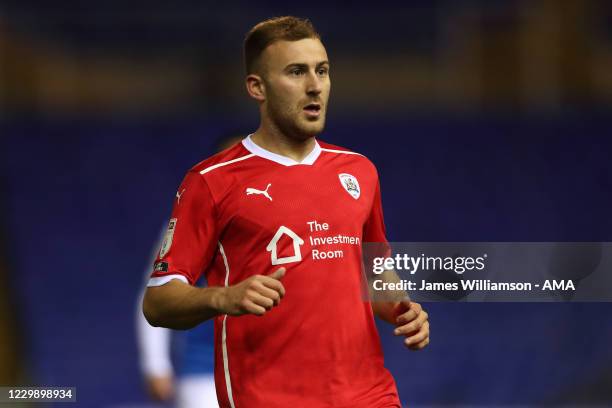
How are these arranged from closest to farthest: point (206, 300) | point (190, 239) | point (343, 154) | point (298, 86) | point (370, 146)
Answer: point (206, 300) → point (190, 239) → point (298, 86) → point (343, 154) → point (370, 146)

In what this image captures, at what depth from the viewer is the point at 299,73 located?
3.33m

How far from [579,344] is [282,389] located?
521cm

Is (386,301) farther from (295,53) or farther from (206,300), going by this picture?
(295,53)

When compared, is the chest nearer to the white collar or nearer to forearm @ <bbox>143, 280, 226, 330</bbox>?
the white collar

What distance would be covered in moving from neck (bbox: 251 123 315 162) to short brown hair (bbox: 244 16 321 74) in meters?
0.22

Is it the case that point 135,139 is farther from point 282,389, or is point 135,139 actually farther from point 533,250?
point 282,389

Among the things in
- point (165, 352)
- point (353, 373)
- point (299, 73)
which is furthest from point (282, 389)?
point (165, 352)

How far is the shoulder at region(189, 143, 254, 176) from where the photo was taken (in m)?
3.31

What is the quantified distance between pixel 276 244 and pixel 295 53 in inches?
23.8

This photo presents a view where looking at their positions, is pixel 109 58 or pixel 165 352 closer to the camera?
pixel 165 352

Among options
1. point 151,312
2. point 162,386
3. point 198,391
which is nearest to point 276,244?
point 151,312

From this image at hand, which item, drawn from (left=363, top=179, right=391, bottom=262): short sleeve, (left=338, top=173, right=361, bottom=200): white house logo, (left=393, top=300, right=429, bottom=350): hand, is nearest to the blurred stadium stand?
(left=363, top=179, right=391, bottom=262): short sleeve

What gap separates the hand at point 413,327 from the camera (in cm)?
311

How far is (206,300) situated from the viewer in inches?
Answer: 118
